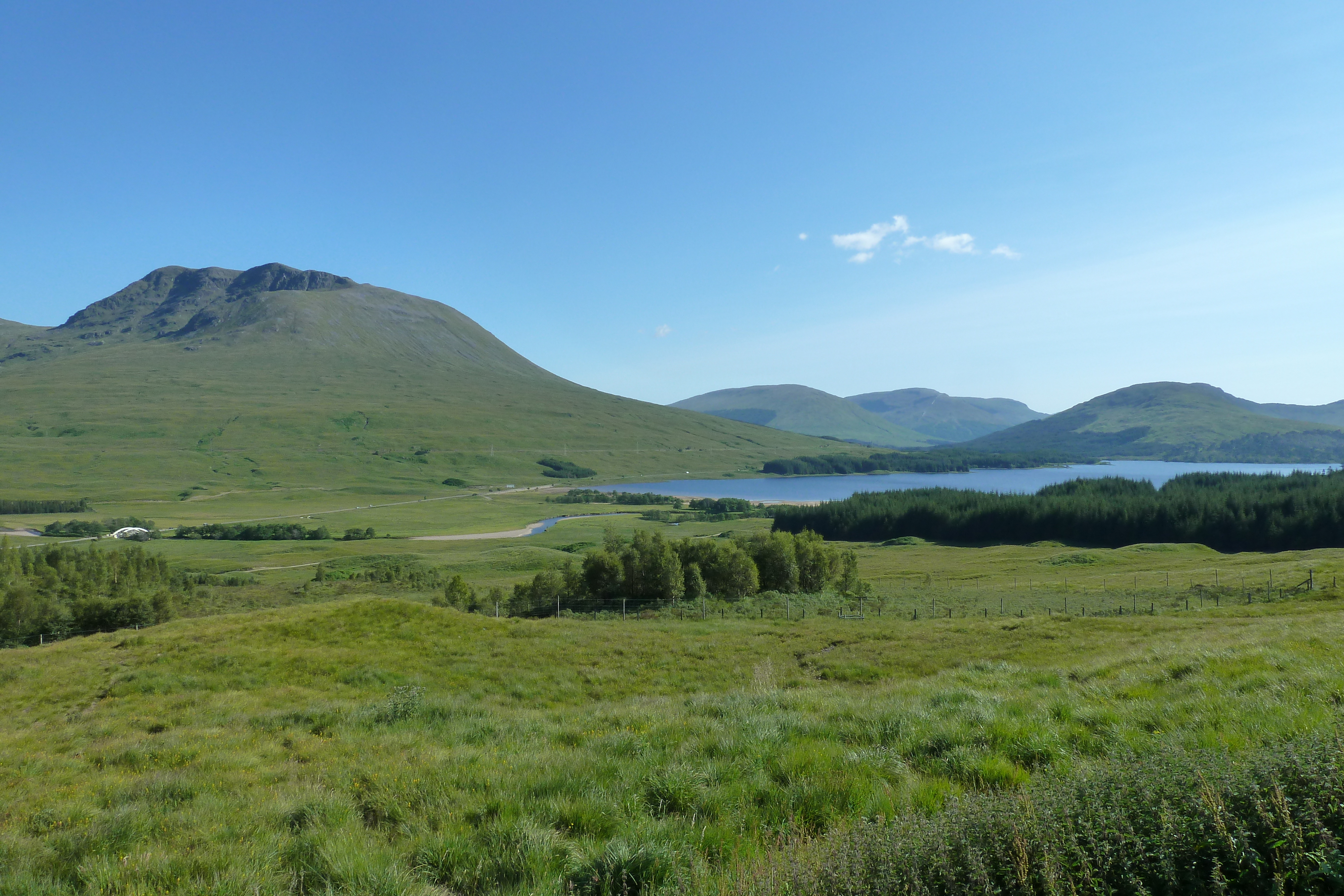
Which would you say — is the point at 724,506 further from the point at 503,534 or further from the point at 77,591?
the point at 77,591

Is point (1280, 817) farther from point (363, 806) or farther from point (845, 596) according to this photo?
point (845, 596)

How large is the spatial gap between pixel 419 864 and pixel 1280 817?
5.46 m

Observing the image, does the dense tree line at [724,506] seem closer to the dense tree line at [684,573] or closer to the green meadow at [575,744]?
the dense tree line at [684,573]

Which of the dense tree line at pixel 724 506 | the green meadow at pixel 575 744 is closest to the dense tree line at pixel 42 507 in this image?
the dense tree line at pixel 724 506

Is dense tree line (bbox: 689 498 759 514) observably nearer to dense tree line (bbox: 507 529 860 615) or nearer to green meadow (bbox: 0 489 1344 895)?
dense tree line (bbox: 507 529 860 615)

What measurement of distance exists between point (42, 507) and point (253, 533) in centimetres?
6780

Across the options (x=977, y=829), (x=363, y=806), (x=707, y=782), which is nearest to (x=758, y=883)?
(x=977, y=829)

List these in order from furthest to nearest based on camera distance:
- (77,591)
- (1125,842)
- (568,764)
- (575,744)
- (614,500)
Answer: (614,500) < (77,591) < (575,744) < (568,764) < (1125,842)

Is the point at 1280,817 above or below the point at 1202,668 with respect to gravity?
above

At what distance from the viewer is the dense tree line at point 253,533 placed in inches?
4498

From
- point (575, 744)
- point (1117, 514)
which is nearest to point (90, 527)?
point (575, 744)

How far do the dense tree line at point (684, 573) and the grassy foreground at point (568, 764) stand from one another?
2793 centimetres

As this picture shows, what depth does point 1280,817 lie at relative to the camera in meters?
3.71

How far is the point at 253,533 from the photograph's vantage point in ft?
383
